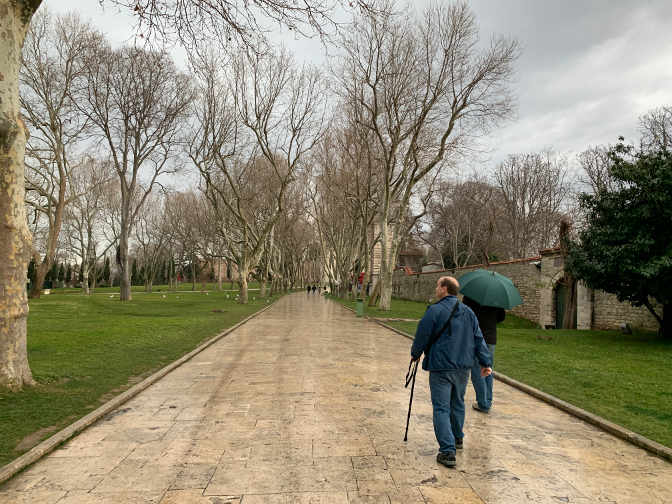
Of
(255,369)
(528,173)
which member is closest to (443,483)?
(255,369)

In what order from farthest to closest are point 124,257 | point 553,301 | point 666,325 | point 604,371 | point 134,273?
point 134,273
point 124,257
point 553,301
point 666,325
point 604,371

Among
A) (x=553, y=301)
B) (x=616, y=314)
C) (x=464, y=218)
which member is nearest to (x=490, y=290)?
(x=616, y=314)

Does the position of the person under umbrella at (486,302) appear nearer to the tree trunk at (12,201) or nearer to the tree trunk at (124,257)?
the tree trunk at (12,201)

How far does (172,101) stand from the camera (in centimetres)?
2550

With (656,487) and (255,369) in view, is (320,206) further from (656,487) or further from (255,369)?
(656,487)

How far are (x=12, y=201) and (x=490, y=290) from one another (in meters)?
6.01

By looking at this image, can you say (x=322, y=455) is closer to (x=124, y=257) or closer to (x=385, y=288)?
(x=385, y=288)

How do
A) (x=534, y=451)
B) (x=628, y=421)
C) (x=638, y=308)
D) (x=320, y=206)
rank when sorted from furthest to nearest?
(x=320, y=206), (x=638, y=308), (x=628, y=421), (x=534, y=451)

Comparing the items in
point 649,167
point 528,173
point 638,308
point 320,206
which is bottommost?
point 638,308

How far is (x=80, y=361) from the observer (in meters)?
8.52

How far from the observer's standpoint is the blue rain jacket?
167 inches

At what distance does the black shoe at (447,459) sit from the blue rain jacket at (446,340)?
72 centimetres

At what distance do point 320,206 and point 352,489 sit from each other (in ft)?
111

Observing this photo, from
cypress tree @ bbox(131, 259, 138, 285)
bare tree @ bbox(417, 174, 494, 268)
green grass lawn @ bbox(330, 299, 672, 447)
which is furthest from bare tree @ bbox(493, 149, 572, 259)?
cypress tree @ bbox(131, 259, 138, 285)
